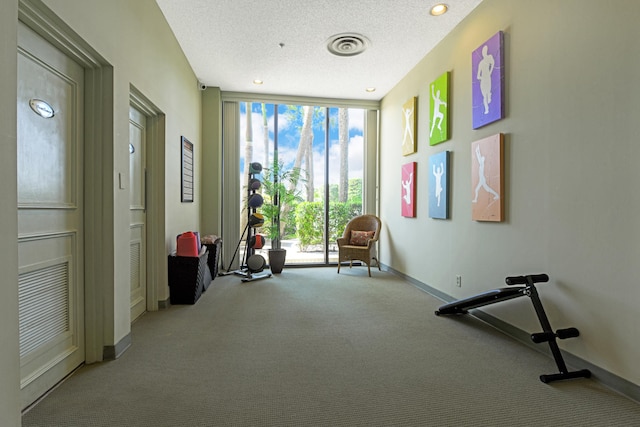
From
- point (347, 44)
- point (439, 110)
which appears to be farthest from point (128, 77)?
point (439, 110)

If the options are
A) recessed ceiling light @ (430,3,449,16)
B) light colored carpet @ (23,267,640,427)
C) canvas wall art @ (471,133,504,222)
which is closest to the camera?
light colored carpet @ (23,267,640,427)

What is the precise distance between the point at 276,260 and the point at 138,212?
2.60 m

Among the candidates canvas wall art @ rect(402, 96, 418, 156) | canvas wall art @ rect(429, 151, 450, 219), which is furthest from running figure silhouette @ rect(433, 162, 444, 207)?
canvas wall art @ rect(402, 96, 418, 156)

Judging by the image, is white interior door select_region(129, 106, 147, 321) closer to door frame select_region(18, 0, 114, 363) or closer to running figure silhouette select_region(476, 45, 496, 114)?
door frame select_region(18, 0, 114, 363)

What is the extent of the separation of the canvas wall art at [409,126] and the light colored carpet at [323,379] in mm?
2283

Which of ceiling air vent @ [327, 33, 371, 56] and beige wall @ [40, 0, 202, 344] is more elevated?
ceiling air vent @ [327, 33, 371, 56]

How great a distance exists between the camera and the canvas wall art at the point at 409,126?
436 centimetres

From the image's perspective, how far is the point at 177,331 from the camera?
2.78 metres

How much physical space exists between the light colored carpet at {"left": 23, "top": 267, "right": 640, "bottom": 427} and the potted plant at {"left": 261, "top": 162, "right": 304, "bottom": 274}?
239cm

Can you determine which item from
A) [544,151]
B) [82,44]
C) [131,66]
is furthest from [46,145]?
[544,151]

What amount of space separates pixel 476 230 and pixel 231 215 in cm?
380

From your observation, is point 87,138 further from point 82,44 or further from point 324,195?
point 324,195

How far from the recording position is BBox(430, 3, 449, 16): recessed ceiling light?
3066 mm

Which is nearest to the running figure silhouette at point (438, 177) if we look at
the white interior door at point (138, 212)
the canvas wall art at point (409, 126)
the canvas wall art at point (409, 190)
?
the canvas wall art at point (409, 190)
